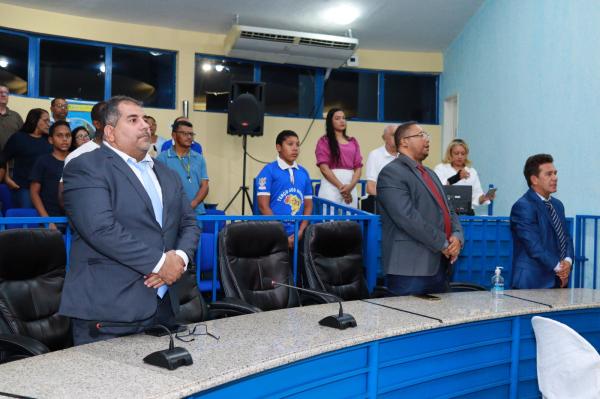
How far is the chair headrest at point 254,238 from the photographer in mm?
3172

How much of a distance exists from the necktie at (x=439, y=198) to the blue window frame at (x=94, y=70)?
5.14 metres

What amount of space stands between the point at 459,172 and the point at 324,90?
3.85 meters

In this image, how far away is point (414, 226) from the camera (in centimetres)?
319

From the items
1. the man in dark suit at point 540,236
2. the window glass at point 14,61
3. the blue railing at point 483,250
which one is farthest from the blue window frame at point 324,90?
the man in dark suit at point 540,236

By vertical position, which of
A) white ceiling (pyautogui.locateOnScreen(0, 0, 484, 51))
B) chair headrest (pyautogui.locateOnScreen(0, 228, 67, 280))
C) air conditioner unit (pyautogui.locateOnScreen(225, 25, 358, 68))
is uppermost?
white ceiling (pyautogui.locateOnScreen(0, 0, 484, 51))

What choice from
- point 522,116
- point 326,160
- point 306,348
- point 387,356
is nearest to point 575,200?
point 522,116

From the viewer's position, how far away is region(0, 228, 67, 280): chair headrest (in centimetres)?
237

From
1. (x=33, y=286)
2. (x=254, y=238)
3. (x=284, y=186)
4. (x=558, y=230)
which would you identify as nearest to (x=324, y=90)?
(x=284, y=186)

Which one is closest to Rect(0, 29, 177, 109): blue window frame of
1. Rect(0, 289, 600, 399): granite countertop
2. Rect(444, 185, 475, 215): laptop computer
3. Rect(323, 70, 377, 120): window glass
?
Rect(323, 70, 377, 120): window glass

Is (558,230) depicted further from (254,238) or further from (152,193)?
(152,193)

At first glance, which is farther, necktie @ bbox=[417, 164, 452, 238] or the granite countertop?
necktie @ bbox=[417, 164, 452, 238]

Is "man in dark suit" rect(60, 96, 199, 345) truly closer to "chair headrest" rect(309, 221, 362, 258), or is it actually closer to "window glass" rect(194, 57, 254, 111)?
"chair headrest" rect(309, 221, 362, 258)

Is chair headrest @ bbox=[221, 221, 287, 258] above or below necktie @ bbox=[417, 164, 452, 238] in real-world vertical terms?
below

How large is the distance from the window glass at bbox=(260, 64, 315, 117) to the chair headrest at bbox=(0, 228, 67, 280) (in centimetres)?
611
